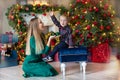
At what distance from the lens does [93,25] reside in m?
2.86

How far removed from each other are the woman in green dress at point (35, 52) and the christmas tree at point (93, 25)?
2.51ft

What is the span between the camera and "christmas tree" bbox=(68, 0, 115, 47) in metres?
2.88

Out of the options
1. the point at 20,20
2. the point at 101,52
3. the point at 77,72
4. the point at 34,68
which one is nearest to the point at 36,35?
the point at 34,68

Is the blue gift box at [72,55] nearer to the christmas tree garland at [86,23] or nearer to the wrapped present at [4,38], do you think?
the christmas tree garland at [86,23]

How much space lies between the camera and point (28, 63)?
236cm

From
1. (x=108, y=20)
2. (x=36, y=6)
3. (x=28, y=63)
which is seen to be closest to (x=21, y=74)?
(x=28, y=63)

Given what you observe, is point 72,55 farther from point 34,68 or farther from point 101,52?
point 101,52

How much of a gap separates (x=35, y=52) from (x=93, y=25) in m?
A: 0.92

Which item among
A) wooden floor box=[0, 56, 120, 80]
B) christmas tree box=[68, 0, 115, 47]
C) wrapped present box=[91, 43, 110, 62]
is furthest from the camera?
wrapped present box=[91, 43, 110, 62]

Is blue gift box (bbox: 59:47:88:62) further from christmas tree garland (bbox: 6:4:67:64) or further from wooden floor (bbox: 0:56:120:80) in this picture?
christmas tree garland (bbox: 6:4:67:64)

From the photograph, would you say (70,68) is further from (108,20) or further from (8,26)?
(8,26)

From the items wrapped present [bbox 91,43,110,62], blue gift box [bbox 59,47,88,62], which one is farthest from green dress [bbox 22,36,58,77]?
wrapped present [bbox 91,43,110,62]

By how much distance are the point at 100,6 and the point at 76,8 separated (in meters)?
0.34

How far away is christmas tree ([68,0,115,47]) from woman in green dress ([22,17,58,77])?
2.51ft
